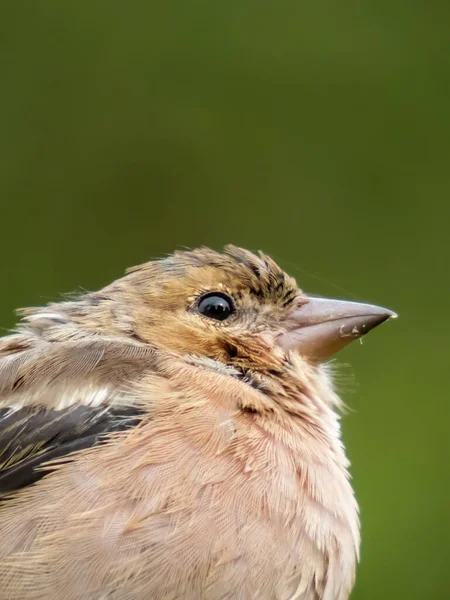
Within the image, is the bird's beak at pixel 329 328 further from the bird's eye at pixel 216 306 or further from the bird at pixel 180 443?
the bird's eye at pixel 216 306

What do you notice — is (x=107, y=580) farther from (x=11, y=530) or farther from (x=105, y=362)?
(x=105, y=362)

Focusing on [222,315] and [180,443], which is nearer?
[180,443]

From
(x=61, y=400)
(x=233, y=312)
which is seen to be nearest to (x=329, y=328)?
(x=233, y=312)

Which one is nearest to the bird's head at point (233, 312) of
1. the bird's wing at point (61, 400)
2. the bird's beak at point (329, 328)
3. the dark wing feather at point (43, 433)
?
the bird's beak at point (329, 328)

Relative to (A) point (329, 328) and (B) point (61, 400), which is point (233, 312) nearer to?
(A) point (329, 328)

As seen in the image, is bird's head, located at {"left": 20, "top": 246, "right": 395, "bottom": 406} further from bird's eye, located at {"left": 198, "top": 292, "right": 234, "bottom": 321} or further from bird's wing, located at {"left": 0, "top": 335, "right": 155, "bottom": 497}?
bird's wing, located at {"left": 0, "top": 335, "right": 155, "bottom": 497}

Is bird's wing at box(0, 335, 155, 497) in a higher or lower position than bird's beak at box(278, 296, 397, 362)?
lower

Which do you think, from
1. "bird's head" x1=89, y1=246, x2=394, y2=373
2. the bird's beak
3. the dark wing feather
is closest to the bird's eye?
"bird's head" x1=89, y1=246, x2=394, y2=373

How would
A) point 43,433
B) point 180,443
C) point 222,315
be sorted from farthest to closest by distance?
point 222,315 < point 43,433 < point 180,443
